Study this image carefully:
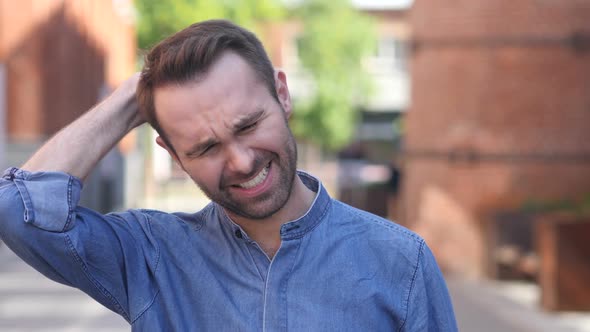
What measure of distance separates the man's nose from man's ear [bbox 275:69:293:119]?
185 millimetres

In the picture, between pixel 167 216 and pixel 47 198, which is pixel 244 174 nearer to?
pixel 167 216

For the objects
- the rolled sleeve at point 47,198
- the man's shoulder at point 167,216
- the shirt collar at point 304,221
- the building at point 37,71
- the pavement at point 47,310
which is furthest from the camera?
the building at point 37,71

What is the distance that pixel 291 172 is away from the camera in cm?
221

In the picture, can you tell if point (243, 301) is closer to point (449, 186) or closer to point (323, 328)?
point (323, 328)

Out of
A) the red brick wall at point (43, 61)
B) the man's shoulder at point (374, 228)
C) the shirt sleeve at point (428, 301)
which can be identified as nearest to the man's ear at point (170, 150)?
the man's shoulder at point (374, 228)

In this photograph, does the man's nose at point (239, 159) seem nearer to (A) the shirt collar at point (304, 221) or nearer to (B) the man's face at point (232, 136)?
(B) the man's face at point (232, 136)

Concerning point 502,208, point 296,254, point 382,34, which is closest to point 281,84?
point 296,254

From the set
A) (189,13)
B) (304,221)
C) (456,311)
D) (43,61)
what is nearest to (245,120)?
(304,221)

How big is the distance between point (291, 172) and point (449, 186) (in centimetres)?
930

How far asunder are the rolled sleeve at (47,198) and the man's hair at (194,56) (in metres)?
0.25

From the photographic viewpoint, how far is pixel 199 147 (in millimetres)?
2148

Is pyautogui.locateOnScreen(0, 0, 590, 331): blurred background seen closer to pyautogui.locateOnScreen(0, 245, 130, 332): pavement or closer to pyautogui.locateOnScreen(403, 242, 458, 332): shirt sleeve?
pyautogui.locateOnScreen(0, 245, 130, 332): pavement

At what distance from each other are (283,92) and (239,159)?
0.27 metres

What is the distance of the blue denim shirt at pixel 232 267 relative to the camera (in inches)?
83.4
